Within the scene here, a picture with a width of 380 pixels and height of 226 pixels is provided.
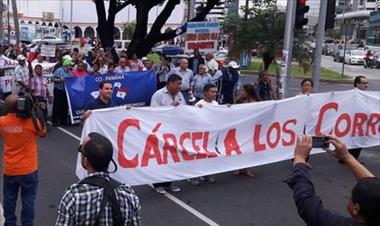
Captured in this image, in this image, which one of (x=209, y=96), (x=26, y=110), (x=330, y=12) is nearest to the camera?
(x=26, y=110)

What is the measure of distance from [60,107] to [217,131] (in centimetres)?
588

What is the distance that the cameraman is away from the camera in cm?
520

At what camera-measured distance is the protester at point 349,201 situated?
2463mm

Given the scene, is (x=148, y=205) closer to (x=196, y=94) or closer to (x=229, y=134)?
(x=229, y=134)

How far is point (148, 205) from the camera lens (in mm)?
6848

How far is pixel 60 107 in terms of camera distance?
12.4m

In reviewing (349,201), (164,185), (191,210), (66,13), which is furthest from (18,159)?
(66,13)

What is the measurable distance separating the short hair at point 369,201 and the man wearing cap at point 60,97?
34.0 feet

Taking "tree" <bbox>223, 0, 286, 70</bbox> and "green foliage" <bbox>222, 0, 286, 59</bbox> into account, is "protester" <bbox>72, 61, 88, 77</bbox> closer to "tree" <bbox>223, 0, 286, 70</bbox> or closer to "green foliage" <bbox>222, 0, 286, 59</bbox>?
"tree" <bbox>223, 0, 286, 70</bbox>

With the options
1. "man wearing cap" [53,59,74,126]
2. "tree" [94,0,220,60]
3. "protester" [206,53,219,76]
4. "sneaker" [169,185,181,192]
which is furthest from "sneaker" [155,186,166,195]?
"tree" [94,0,220,60]

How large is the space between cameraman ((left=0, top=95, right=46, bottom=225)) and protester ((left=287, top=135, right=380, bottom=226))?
125 inches

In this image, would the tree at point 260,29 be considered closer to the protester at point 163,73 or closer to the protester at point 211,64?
the protester at point 211,64

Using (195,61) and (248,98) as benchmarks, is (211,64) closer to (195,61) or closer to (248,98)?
(195,61)

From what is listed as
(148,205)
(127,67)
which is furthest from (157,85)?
(148,205)
